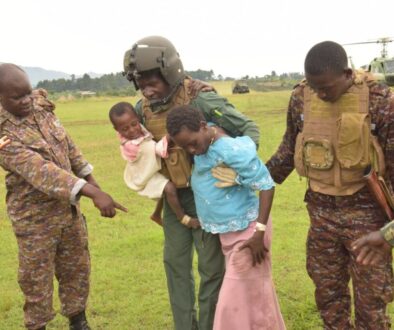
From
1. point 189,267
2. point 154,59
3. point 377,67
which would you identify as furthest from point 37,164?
point 377,67

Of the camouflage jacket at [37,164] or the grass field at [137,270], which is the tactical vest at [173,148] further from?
the grass field at [137,270]

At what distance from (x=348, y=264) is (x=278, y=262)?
216cm

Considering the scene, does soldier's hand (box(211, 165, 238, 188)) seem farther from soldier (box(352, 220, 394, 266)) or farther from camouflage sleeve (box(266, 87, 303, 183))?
soldier (box(352, 220, 394, 266))

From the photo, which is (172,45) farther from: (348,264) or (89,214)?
(89,214)

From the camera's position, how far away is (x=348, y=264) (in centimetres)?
323

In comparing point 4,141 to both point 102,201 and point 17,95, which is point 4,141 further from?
point 102,201

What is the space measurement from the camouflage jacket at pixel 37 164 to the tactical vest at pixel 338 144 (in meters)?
1.46

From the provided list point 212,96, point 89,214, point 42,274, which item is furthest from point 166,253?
point 89,214

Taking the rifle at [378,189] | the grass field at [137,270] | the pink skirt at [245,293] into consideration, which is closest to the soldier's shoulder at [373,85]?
the rifle at [378,189]

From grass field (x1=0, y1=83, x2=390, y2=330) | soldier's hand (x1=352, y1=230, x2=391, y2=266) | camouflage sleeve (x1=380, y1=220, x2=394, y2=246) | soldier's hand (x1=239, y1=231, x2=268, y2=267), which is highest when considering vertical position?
camouflage sleeve (x1=380, y1=220, x2=394, y2=246)

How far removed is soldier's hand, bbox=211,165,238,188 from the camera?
305 cm

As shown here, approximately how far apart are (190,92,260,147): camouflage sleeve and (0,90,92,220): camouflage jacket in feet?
3.03

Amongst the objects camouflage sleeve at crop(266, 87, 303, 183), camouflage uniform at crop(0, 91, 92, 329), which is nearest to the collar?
camouflage uniform at crop(0, 91, 92, 329)

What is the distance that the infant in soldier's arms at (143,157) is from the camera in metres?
3.30
